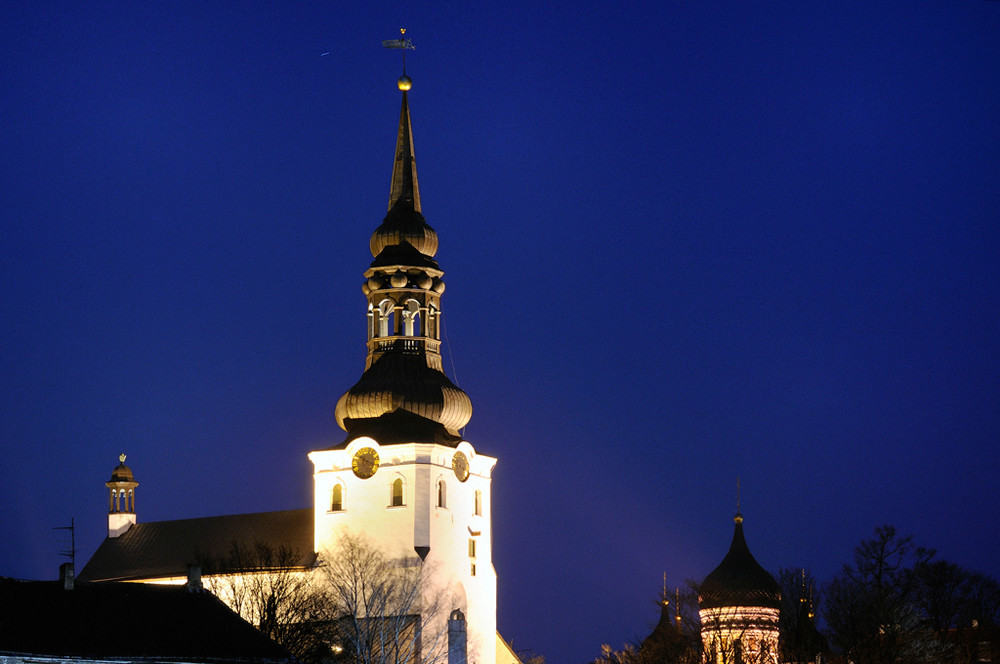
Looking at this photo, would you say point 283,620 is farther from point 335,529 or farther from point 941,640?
point 941,640

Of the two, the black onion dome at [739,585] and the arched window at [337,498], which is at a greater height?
the arched window at [337,498]

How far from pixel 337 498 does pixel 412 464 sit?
3.32 metres

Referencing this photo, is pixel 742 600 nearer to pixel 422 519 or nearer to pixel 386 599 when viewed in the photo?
pixel 422 519

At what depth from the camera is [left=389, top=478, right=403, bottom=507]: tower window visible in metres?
73.9

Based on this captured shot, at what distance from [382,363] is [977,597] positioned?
27.4m

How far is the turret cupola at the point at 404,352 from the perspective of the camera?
7500 cm

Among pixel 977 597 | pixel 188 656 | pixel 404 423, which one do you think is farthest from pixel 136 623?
pixel 977 597

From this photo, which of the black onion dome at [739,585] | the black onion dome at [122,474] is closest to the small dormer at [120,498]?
the black onion dome at [122,474]

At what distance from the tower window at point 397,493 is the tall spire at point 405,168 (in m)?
12.4

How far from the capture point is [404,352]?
76188mm

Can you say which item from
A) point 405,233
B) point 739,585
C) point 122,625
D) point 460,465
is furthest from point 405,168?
point 122,625

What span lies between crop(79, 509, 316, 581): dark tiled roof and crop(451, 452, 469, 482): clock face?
20.3ft

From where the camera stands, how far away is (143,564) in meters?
80.0

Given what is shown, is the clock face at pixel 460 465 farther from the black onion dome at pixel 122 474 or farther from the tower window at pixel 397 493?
the black onion dome at pixel 122 474
